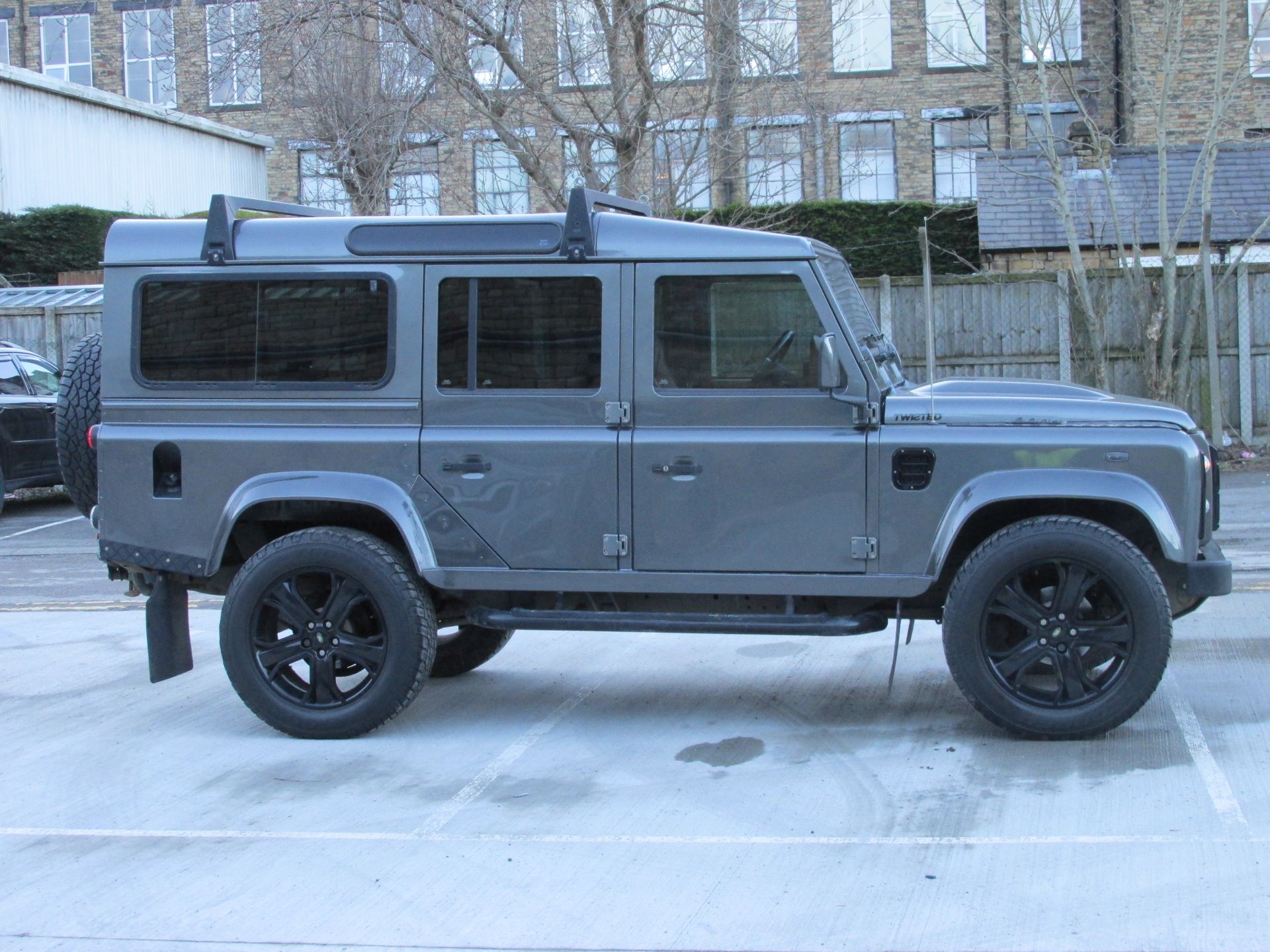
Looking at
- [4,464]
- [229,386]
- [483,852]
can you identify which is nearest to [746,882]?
[483,852]

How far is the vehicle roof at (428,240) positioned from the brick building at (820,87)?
30.2 feet

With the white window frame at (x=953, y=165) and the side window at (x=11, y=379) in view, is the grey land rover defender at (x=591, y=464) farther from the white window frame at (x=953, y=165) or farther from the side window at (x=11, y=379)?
the white window frame at (x=953, y=165)

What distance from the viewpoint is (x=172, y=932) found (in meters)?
4.29

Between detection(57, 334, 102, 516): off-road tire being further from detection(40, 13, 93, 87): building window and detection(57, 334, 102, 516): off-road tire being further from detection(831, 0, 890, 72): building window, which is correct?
detection(40, 13, 93, 87): building window

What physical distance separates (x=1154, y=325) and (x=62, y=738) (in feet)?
44.0

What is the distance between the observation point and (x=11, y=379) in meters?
15.3

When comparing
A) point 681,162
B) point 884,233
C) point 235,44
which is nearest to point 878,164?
point 884,233

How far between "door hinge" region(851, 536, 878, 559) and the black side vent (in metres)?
0.25

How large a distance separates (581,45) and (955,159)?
15908 millimetres

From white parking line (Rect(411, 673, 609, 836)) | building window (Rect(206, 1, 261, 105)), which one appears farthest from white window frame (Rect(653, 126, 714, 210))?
white parking line (Rect(411, 673, 609, 836))

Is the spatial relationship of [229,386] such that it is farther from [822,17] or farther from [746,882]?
[822,17]

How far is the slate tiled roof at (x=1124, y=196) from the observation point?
20.0 m

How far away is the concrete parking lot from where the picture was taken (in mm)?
4262

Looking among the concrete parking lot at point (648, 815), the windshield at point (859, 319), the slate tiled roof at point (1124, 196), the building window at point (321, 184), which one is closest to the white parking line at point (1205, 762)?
the concrete parking lot at point (648, 815)
